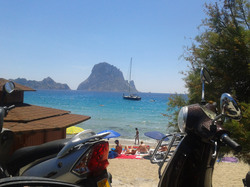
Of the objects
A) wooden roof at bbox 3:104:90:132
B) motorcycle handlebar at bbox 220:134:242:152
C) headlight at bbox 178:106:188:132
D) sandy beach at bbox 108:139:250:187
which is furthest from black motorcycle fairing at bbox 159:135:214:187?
sandy beach at bbox 108:139:250:187

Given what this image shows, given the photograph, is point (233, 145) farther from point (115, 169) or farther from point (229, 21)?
point (115, 169)

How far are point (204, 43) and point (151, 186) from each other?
5.03 m

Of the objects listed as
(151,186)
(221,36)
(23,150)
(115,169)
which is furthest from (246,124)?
(115,169)

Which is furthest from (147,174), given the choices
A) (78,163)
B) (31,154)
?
(78,163)

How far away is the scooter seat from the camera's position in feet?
8.34

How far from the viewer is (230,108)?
188cm

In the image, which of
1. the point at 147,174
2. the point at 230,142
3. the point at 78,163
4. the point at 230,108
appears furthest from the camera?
the point at 147,174

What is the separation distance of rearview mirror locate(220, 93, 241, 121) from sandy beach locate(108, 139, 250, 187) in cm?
626

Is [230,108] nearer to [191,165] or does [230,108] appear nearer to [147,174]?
[191,165]

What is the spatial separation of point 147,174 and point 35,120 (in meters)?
6.10

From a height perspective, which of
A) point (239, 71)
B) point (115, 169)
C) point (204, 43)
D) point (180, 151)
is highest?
point (204, 43)

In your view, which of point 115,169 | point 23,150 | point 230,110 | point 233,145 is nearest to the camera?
point 233,145

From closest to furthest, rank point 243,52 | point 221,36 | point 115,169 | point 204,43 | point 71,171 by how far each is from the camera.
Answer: point 71,171 → point 243,52 → point 221,36 → point 204,43 → point 115,169

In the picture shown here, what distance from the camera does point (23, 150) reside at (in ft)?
8.70
